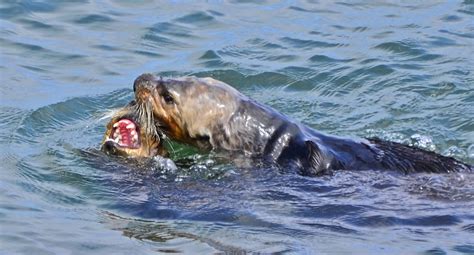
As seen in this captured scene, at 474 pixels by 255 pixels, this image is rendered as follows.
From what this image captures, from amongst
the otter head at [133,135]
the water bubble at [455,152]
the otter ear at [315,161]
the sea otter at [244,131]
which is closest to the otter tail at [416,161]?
the sea otter at [244,131]

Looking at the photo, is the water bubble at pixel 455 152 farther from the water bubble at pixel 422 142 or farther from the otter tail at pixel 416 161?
the otter tail at pixel 416 161

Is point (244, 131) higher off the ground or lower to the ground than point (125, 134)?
higher

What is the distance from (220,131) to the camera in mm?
8258

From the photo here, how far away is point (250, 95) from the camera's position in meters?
10.5

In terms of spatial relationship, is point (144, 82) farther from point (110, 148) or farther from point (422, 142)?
point (422, 142)

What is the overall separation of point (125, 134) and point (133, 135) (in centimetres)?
7

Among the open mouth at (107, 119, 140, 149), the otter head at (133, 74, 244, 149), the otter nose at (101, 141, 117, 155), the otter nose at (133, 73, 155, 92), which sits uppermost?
the otter nose at (133, 73, 155, 92)

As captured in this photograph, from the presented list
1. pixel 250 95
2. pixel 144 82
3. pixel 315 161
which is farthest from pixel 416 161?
pixel 250 95

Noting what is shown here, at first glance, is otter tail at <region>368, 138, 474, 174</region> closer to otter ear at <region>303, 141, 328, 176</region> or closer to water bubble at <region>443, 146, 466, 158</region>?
otter ear at <region>303, 141, 328, 176</region>

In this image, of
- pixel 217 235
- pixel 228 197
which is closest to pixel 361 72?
pixel 228 197

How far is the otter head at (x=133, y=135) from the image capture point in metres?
8.22

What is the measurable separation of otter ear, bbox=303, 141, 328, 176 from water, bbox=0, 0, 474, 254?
105mm

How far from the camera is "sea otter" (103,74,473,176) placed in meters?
8.09

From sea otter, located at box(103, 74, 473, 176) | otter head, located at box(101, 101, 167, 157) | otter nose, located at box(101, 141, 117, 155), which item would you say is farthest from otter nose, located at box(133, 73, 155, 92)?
A: otter nose, located at box(101, 141, 117, 155)
